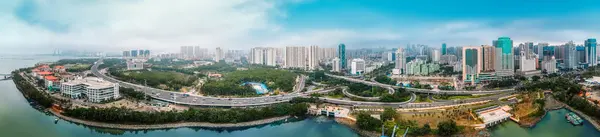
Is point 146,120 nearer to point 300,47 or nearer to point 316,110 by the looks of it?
point 316,110

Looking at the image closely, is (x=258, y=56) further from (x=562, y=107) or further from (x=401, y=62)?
(x=562, y=107)

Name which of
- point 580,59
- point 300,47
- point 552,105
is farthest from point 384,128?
point 580,59

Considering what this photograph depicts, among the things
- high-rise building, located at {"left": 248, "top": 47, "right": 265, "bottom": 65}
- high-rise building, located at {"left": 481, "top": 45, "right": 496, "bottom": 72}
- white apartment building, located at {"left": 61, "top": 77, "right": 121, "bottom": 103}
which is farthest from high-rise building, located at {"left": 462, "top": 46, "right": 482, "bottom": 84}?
high-rise building, located at {"left": 248, "top": 47, "right": 265, "bottom": 65}

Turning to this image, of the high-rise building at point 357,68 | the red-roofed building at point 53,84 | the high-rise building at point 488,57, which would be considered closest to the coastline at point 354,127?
the red-roofed building at point 53,84

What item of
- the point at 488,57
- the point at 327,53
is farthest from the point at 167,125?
the point at 327,53

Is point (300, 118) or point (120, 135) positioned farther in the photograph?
point (300, 118)

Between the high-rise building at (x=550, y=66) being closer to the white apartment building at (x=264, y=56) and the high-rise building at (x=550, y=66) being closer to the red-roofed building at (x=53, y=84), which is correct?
the white apartment building at (x=264, y=56)
